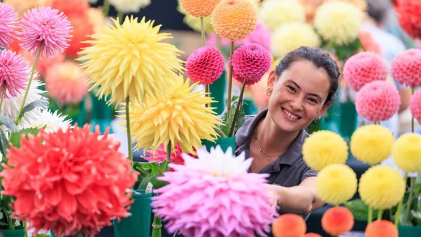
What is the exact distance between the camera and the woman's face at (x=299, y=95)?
55.9 inches

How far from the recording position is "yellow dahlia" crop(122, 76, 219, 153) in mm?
1088

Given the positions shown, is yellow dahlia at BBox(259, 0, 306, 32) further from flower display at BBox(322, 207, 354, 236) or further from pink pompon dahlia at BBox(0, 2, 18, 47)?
flower display at BBox(322, 207, 354, 236)

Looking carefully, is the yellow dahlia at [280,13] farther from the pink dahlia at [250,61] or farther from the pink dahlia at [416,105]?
the pink dahlia at [416,105]

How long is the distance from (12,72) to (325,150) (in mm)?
534

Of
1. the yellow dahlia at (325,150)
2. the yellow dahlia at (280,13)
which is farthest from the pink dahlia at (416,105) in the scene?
the yellow dahlia at (280,13)

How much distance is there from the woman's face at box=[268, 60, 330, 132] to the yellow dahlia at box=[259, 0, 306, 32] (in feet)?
2.53

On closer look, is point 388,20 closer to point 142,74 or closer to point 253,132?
point 253,132

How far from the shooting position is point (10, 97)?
1.20m

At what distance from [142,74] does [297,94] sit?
518 millimetres

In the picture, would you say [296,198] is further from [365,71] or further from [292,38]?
[292,38]

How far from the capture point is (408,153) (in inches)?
32.6

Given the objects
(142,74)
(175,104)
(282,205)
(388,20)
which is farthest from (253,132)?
(388,20)

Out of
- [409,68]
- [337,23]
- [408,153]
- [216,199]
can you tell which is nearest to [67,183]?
[216,199]

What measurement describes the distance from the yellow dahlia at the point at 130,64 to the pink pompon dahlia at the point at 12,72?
0.48 feet
